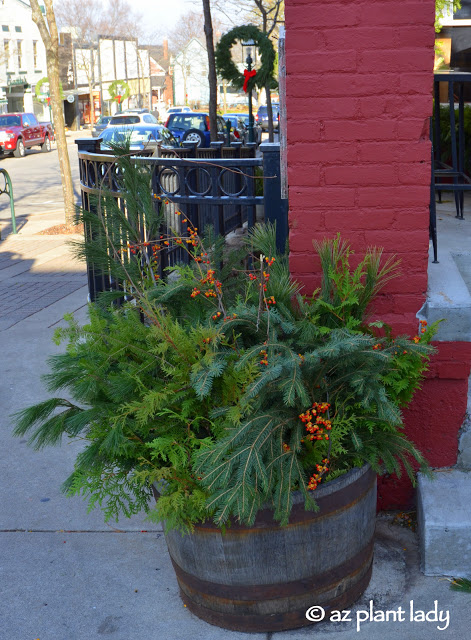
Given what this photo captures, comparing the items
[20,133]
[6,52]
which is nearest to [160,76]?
[6,52]

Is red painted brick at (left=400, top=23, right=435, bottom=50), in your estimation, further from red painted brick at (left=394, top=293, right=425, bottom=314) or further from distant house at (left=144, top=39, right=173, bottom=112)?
distant house at (left=144, top=39, right=173, bottom=112)

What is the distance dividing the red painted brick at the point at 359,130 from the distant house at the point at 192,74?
7702cm

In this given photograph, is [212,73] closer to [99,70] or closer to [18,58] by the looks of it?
[18,58]

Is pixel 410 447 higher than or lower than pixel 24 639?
higher

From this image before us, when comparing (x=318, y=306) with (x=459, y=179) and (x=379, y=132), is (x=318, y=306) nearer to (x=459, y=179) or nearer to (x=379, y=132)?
(x=379, y=132)

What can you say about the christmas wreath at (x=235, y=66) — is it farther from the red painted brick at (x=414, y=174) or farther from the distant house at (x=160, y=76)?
the distant house at (x=160, y=76)

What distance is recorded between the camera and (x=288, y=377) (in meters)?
2.44

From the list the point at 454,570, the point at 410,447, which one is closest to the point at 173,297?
the point at 410,447

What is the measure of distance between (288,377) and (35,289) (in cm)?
677

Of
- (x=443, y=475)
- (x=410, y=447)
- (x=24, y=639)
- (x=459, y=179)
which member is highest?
(x=459, y=179)

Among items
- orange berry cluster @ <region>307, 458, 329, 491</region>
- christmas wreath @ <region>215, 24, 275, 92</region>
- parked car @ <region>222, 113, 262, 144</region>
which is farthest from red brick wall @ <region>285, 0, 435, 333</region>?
christmas wreath @ <region>215, 24, 275, 92</region>

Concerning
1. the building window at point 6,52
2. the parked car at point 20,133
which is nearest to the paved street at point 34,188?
the parked car at point 20,133

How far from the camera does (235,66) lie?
1302 cm

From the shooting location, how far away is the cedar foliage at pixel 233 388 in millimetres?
2434
